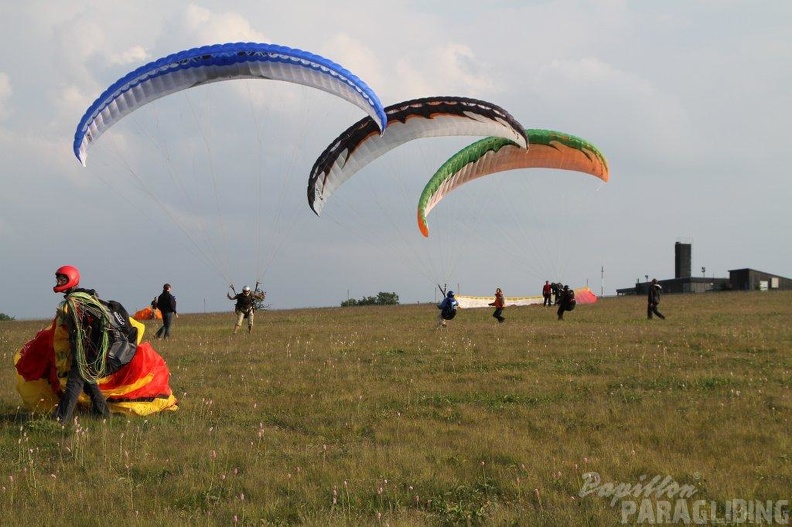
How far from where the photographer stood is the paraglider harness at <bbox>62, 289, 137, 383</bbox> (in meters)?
9.00

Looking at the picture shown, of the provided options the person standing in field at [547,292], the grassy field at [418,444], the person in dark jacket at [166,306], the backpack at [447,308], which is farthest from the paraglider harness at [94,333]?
the person standing in field at [547,292]

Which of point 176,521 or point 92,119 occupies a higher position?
point 92,119

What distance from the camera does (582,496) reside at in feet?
21.3

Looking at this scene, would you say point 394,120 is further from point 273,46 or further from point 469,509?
point 469,509

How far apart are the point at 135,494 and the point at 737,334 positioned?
1730 cm

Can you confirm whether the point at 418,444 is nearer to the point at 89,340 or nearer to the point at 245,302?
the point at 89,340

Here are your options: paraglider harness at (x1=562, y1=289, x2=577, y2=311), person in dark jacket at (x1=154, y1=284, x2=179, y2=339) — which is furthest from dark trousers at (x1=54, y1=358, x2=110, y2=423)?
paraglider harness at (x1=562, y1=289, x2=577, y2=311)

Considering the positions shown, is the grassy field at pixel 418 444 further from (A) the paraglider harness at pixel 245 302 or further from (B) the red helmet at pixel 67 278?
(A) the paraglider harness at pixel 245 302

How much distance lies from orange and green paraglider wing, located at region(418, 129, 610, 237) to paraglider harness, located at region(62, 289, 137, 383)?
1788cm

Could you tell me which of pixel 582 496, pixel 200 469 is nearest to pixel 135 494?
pixel 200 469

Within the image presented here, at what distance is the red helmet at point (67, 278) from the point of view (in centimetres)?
937

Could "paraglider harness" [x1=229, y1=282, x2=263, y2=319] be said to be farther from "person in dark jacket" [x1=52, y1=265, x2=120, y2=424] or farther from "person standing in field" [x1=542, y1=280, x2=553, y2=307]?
"person standing in field" [x1=542, y1=280, x2=553, y2=307]

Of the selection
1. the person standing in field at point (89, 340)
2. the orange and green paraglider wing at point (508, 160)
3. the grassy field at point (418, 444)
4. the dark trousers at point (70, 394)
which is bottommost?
the grassy field at point (418, 444)

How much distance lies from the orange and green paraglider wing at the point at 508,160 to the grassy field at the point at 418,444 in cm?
1259
